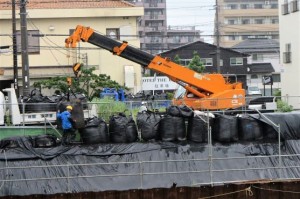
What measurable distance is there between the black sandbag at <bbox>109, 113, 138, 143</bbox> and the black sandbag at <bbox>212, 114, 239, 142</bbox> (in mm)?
2060

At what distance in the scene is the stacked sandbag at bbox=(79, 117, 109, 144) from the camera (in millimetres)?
14414

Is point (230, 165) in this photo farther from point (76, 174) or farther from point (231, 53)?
point (231, 53)

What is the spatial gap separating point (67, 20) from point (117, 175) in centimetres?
3250

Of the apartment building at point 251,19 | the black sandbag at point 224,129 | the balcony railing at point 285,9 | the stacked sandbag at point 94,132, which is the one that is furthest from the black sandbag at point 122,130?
the apartment building at point 251,19

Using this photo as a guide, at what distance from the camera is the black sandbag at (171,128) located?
47.9ft

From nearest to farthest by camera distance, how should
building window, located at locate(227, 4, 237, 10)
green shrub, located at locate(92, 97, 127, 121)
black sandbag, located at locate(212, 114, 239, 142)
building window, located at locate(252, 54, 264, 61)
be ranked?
black sandbag, located at locate(212, 114, 239, 142)
green shrub, located at locate(92, 97, 127, 121)
building window, located at locate(252, 54, 264, 61)
building window, located at locate(227, 4, 237, 10)

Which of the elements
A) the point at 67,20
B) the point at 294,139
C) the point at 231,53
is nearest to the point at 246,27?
the point at 231,53

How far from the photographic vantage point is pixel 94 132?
14.4 m

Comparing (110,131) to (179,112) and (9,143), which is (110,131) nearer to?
(179,112)

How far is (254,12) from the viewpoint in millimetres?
97250

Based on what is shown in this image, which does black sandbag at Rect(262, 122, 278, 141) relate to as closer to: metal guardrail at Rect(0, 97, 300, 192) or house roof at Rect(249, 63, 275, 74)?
metal guardrail at Rect(0, 97, 300, 192)

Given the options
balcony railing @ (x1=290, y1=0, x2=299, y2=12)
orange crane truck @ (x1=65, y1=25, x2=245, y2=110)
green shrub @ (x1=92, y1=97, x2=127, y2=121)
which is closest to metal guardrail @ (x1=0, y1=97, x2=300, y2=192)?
green shrub @ (x1=92, y1=97, x2=127, y2=121)

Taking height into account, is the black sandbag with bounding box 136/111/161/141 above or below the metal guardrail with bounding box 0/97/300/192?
above

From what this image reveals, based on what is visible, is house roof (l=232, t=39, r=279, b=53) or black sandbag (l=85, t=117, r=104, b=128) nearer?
black sandbag (l=85, t=117, r=104, b=128)
